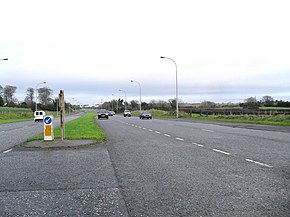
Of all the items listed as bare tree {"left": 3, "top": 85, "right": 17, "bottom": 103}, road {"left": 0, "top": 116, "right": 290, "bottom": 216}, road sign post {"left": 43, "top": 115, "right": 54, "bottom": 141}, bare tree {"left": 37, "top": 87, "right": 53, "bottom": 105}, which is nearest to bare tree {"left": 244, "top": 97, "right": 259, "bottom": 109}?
road sign post {"left": 43, "top": 115, "right": 54, "bottom": 141}

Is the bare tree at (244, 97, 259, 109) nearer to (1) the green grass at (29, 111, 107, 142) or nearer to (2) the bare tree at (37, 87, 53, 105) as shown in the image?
(1) the green grass at (29, 111, 107, 142)

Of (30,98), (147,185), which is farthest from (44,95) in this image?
(147,185)

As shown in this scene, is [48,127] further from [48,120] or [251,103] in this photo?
[251,103]

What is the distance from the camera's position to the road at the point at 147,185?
5281 mm

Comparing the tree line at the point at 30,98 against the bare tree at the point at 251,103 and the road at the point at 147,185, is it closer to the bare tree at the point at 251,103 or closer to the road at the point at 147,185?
the bare tree at the point at 251,103

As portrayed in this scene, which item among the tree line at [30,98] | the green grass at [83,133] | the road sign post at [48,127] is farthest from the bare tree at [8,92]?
the road sign post at [48,127]

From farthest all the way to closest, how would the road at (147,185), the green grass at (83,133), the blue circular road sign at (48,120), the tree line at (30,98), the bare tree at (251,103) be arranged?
the tree line at (30,98)
the bare tree at (251,103)
the green grass at (83,133)
the blue circular road sign at (48,120)
the road at (147,185)

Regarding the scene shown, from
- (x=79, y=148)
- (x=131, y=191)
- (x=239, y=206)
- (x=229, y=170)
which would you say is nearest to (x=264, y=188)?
(x=239, y=206)

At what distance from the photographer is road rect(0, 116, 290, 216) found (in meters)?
5.28

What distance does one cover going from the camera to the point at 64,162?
33.1ft

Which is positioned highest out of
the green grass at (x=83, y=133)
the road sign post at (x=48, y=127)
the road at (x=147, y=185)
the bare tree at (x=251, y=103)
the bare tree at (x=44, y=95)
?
the bare tree at (x=44, y=95)

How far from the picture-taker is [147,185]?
690 centimetres

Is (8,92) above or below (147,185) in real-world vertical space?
above

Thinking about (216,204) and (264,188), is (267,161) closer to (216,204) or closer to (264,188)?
(264,188)
